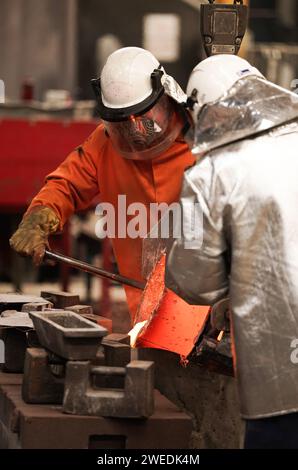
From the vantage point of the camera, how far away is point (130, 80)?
5.57m

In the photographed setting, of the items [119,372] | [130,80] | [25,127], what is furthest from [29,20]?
[119,372]

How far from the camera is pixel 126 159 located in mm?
6047

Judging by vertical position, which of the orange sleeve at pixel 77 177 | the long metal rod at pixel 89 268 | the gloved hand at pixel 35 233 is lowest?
the long metal rod at pixel 89 268

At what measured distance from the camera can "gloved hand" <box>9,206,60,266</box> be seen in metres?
5.71

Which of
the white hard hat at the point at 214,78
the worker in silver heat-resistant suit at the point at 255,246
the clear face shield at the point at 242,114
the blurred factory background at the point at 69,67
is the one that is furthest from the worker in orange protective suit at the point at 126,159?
the blurred factory background at the point at 69,67

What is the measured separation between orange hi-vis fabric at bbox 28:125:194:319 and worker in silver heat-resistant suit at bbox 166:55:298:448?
166 cm

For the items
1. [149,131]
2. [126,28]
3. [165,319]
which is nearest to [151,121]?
[149,131]

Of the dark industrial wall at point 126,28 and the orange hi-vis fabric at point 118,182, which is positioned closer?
the orange hi-vis fabric at point 118,182

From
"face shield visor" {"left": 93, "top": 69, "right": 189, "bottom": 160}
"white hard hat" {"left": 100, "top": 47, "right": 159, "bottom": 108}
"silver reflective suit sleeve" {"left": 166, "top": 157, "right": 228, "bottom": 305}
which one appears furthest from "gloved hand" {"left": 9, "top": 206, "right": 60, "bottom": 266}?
"silver reflective suit sleeve" {"left": 166, "top": 157, "right": 228, "bottom": 305}

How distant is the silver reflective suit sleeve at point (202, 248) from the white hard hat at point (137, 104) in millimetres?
1318

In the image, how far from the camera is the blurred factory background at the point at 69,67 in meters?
11.5

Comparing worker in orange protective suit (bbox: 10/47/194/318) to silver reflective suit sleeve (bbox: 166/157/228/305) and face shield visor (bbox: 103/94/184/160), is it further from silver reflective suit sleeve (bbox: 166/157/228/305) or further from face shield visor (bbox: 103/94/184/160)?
silver reflective suit sleeve (bbox: 166/157/228/305)

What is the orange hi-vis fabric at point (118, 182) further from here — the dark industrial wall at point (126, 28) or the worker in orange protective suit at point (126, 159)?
the dark industrial wall at point (126, 28)

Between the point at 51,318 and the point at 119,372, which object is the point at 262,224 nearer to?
the point at 119,372
